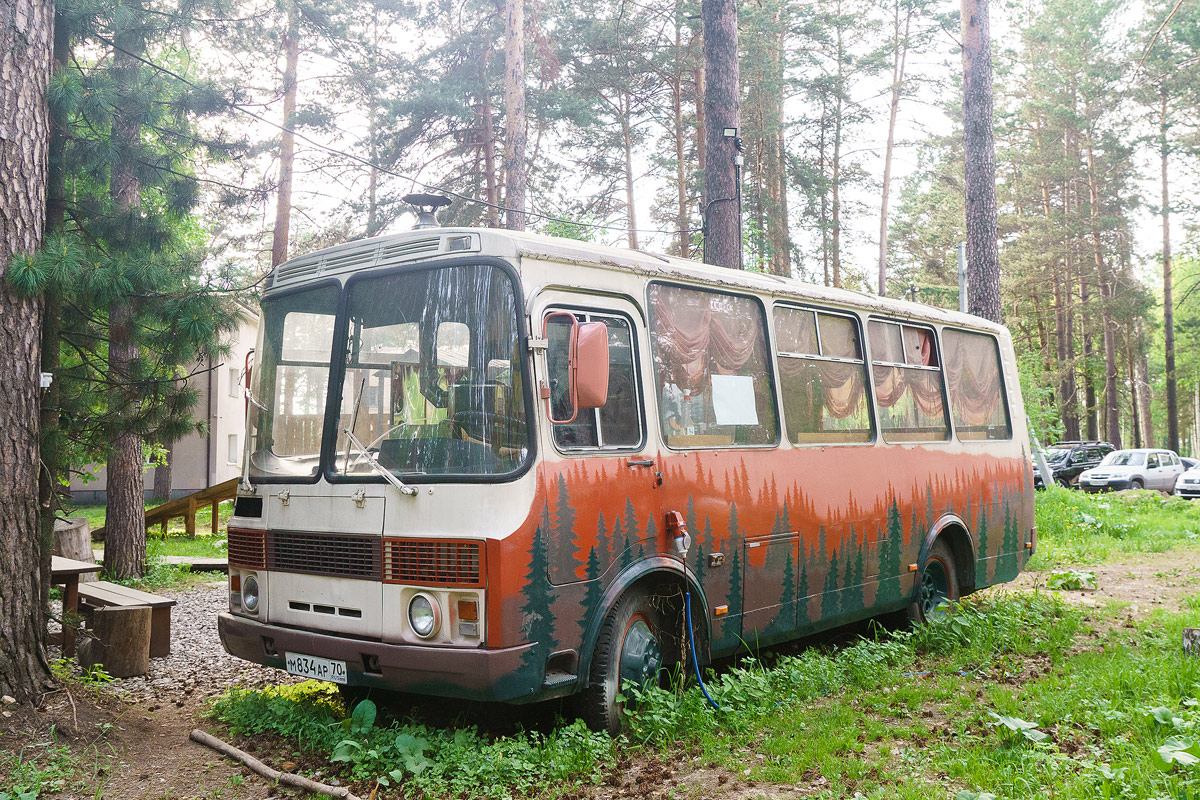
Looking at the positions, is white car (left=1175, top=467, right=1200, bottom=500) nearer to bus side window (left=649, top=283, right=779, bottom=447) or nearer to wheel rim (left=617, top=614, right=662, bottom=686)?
bus side window (left=649, top=283, right=779, bottom=447)

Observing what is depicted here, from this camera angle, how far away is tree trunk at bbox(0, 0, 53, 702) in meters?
5.80

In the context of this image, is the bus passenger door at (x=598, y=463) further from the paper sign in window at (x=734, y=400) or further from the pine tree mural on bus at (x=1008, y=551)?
the pine tree mural on bus at (x=1008, y=551)

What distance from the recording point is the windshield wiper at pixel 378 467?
5062 millimetres

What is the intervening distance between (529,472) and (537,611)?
700mm

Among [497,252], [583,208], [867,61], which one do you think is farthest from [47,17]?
[867,61]

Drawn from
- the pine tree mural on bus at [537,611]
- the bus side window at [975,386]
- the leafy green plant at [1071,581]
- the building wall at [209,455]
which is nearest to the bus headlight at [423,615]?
the pine tree mural on bus at [537,611]

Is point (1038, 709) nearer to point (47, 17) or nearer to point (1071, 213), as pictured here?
point (47, 17)

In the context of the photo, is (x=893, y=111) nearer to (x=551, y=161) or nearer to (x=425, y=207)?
(x=551, y=161)

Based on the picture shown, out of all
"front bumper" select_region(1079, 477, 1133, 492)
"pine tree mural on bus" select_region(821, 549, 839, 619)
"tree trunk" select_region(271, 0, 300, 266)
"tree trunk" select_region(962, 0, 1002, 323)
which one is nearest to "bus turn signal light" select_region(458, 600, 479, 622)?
"pine tree mural on bus" select_region(821, 549, 839, 619)

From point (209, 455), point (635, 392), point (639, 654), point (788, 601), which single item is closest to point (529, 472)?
point (635, 392)

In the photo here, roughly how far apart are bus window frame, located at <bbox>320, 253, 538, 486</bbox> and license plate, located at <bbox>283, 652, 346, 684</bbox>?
0.95m

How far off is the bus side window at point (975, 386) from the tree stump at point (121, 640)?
7007mm

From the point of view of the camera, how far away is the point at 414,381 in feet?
17.3

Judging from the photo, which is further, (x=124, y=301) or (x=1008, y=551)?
(x=1008, y=551)
